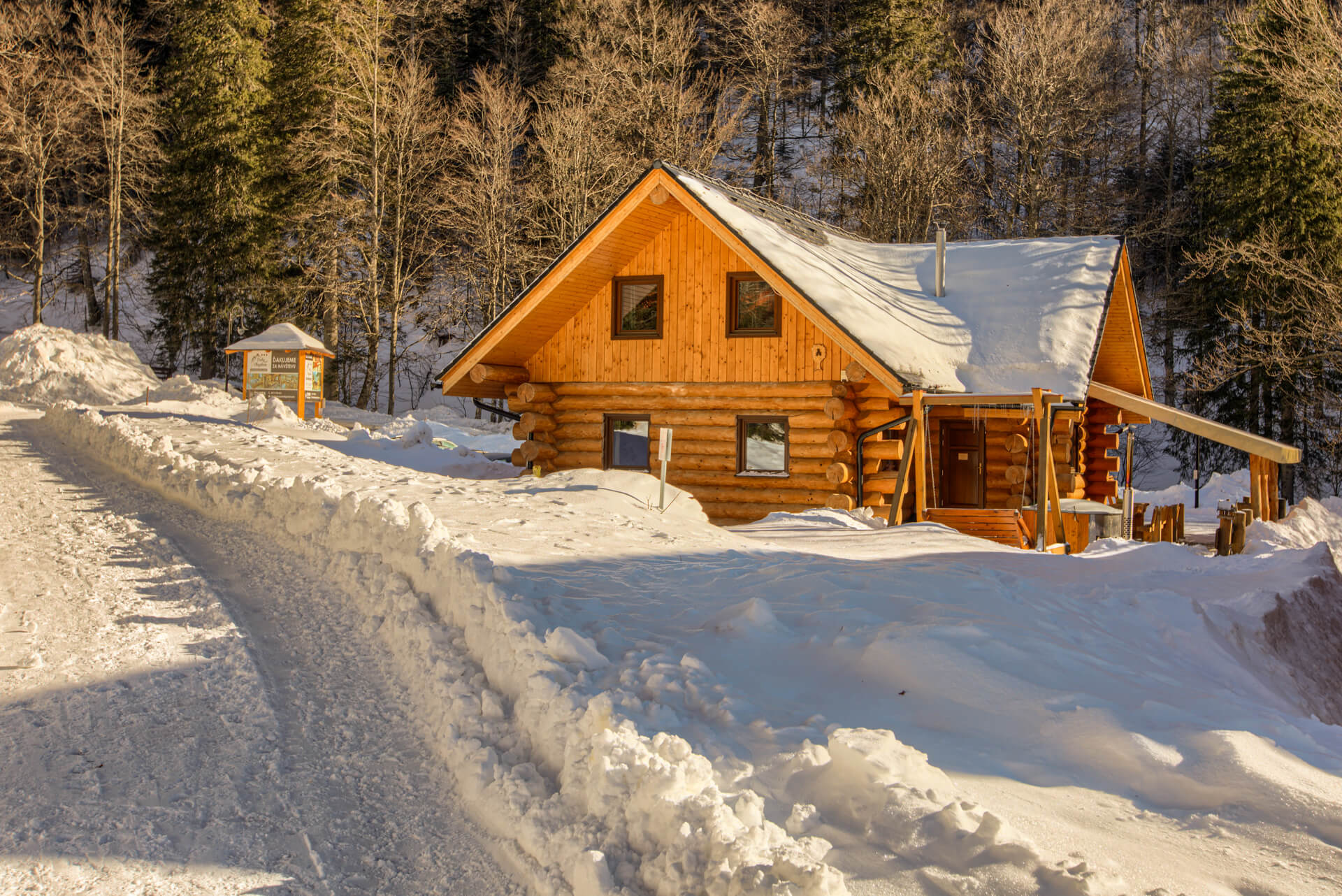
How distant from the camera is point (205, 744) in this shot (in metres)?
4.56

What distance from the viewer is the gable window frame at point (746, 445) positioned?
48.5 ft

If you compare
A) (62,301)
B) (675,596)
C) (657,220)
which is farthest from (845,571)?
(62,301)

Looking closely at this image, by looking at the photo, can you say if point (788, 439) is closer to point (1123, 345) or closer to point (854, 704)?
point (1123, 345)

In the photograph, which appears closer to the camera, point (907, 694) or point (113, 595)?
point (907, 694)

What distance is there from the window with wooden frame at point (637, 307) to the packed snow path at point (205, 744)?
9151 millimetres

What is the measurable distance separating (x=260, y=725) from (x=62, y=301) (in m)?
42.2

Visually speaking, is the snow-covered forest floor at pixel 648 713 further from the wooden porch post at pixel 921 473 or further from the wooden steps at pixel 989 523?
the wooden porch post at pixel 921 473

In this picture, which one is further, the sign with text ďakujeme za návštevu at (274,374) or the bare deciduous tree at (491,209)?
the bare deciduous tree at (491,209)

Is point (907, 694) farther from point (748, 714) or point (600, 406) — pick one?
point (600, 406)

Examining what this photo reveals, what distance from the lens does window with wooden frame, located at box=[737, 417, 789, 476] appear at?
15.1 m

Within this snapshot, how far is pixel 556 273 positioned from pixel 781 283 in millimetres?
3859

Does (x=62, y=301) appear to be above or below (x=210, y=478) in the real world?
above

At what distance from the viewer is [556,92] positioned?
3409cm

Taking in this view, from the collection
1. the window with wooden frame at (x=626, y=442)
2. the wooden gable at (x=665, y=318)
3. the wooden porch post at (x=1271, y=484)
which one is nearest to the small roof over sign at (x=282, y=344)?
the wooden gable at (x=665, y=318)
